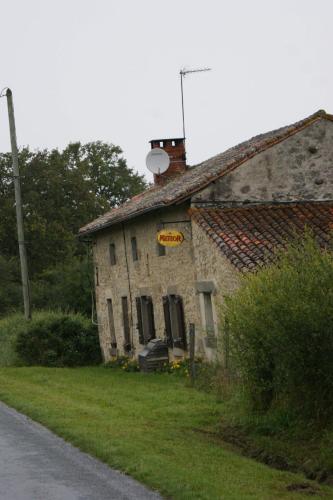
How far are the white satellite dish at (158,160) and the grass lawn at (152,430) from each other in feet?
23.8

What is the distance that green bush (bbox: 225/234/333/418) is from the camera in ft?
37.2

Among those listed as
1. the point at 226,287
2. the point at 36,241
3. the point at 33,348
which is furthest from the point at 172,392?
the point at 36,241

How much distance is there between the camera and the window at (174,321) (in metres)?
23.3

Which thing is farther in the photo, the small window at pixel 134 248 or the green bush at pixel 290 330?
the small window at pixel 134 248

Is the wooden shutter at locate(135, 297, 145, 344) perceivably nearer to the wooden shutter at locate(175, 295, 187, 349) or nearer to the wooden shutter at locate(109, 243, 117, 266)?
the wooden shutter at locate(109, 243, 117, 266)

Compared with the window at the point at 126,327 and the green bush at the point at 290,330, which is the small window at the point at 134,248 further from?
the green bush at the point at 290,330

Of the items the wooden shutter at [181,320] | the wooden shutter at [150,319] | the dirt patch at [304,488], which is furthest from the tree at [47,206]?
the dirt patch at [304,488]

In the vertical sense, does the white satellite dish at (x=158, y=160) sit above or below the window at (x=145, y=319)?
above

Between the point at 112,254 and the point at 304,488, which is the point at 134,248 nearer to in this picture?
the point at 112,254

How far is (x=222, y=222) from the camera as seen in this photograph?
21453 millimetres

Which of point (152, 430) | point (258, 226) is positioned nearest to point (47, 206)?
point (258, 226)

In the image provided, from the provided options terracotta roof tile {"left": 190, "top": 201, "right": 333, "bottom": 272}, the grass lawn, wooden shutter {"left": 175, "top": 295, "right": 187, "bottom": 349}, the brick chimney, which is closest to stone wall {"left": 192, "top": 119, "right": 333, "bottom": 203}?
terracotta roof tile {"left": 190, "top": 201, "right": 333, "bottom": 272}

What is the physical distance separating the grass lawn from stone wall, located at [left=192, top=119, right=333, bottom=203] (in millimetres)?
4693

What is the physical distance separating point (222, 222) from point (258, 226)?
32.8 inches
